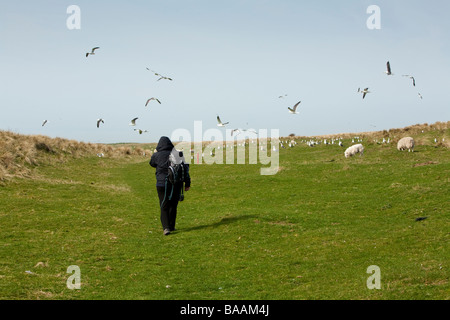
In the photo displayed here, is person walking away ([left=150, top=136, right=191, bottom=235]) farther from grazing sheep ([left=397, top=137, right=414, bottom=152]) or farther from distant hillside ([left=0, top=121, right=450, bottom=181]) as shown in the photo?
grazing sheep ([left=397, top=137, right=414, bottom=152])

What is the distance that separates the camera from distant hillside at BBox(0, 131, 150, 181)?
33.6 meters

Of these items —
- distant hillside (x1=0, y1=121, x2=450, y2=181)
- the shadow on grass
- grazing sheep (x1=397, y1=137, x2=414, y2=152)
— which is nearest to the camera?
the shadow on grass

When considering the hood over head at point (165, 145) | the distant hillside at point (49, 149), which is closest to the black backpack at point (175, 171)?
the hood over head at point (165, 145)

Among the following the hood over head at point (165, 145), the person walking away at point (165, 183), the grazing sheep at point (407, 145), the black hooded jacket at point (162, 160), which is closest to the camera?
the person walking away at point (165, 183)

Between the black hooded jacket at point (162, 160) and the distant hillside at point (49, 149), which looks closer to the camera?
the black hooded jacket at point (162, 160)

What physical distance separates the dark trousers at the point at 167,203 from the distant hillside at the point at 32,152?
16386 mm

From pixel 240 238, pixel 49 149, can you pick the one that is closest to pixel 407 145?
pixel 240 238

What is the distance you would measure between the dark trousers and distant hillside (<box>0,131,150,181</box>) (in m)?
16.4

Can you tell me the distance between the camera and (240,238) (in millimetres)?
18312

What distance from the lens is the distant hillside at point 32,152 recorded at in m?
33.6

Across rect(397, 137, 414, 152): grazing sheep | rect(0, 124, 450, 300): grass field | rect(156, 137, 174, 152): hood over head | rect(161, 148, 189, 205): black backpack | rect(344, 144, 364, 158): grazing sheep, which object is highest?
rect(397, 137, 414, 152): grazing sheep

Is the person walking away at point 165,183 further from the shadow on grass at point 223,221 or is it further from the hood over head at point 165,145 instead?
the shadow on grass at point 223,221

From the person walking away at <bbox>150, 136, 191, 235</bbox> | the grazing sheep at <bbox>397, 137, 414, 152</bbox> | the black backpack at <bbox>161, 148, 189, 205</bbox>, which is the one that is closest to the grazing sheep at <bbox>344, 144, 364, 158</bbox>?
the grazing sheep at <bbox>397, 137, 414, 152</bbox>
